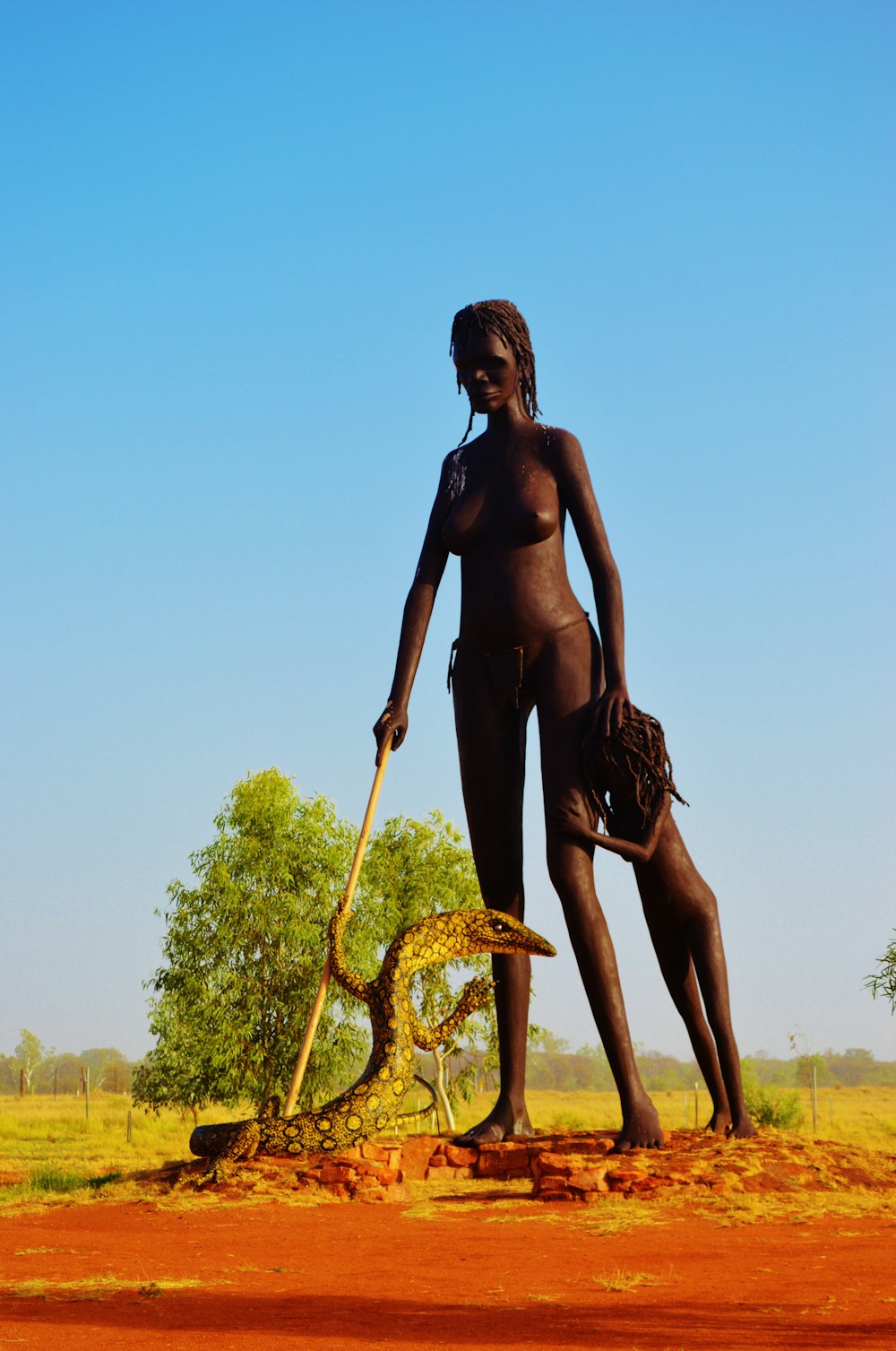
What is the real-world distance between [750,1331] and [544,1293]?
36.4 inches

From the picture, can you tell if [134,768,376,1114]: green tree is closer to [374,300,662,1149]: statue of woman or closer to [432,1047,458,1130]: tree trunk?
[432,1047,458,1130]: tree trunk

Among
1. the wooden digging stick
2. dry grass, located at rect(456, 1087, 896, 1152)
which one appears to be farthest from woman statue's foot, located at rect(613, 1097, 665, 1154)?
dry grass, located at rect(456, 1087, 896, 1152)

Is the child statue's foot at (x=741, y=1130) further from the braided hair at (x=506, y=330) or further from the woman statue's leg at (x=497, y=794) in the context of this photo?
the braided hair at (x=506, y=330)

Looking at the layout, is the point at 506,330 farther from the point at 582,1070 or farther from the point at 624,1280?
the point at 582,1070

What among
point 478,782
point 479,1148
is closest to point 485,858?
point 478,782

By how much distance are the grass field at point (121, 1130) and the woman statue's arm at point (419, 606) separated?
4245 mm

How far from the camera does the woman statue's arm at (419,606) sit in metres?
9.23

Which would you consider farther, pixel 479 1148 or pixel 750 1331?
pixel 479 1148

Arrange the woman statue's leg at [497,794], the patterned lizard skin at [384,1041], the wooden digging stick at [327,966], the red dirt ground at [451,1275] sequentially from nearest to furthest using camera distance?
the red dirt ground at [451,1275] < the wooden digging stick at [327,966] < the patterned lizard skin at [384,1041] < the woman statue's leg at [497,794]

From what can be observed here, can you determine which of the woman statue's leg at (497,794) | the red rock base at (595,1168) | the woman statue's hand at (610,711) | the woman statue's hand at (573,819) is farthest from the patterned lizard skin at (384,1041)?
the woman statue's hand at (610,711)

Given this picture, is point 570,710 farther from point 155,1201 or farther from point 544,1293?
point 544,1293

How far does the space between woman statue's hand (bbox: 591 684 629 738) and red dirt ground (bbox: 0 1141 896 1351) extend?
254 cm

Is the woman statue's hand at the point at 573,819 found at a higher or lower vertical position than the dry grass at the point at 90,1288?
higher

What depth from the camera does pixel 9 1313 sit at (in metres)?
4.52
